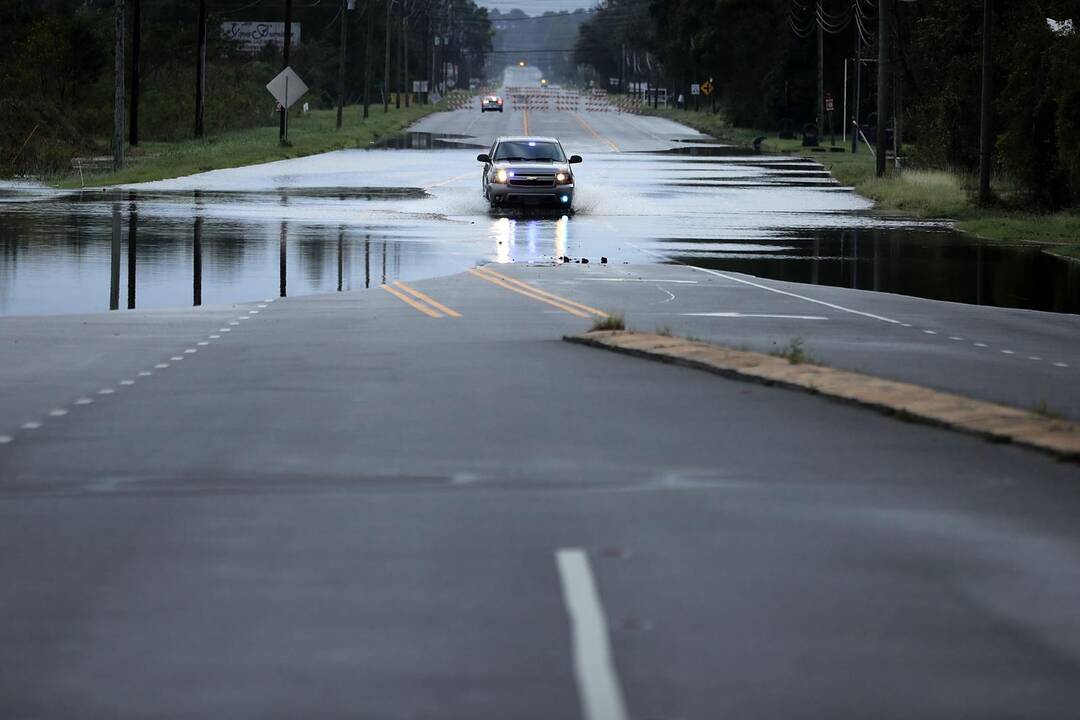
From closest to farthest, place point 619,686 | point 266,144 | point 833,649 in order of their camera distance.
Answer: point 619,686, point 833,649, point 266,144

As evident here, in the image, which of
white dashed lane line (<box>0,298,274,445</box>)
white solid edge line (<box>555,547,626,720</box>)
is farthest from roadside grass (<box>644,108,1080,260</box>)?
white solid edge line (<box>555,547,626,720</box>)

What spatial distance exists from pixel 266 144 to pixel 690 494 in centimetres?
6579

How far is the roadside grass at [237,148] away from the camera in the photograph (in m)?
53.3

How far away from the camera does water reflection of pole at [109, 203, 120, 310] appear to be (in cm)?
2259

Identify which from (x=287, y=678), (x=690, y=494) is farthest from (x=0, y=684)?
(x=690, y=494)

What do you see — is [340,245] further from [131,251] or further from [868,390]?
[868,390]

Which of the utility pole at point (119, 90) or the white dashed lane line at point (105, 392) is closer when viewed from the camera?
the white dashed lane line at point (105, 392)

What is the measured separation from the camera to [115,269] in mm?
26688

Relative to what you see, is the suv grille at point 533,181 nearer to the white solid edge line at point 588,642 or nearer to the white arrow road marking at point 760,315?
the white arrow road marking at point 760,315

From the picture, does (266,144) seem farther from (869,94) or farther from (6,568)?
(6,568)

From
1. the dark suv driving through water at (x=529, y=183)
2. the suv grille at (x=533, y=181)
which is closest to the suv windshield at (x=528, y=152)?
the dark suv driving through water at (x=529, y=183)

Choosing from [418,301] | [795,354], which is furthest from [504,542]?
[418,301]

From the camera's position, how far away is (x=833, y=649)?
671 centimetres

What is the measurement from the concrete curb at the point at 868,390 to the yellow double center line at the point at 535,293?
390 cm
